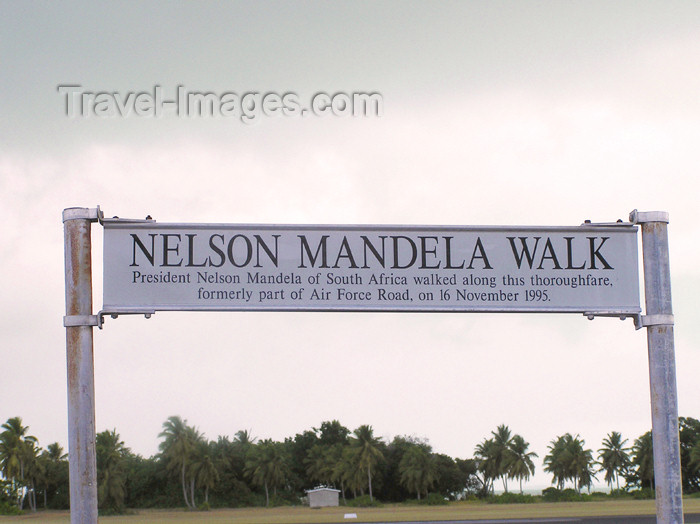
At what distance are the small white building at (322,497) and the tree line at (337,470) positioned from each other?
249 cm

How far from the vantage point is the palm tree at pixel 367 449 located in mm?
82188

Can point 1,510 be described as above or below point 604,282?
below

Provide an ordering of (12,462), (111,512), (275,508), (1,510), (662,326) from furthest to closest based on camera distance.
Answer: (12,462) → (275,508) → (1,510) → (111,512) → (662,326)

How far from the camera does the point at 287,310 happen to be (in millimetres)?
7656

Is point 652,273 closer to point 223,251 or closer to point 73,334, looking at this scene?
point 223,251

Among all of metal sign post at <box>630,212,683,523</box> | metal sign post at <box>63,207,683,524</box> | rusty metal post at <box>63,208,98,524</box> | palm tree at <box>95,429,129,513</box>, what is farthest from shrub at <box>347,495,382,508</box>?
rusty metal post at <box>63,208,98,524</box>

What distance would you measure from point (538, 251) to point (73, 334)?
4.31 m

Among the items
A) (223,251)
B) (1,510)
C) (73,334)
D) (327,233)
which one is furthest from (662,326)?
(1,510)

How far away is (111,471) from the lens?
48250 mm

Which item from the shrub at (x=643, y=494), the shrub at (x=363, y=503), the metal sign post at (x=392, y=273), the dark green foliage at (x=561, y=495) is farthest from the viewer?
the dark green foliage at (x=561, y=495)

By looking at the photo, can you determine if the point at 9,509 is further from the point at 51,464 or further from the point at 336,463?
the point at 336,463

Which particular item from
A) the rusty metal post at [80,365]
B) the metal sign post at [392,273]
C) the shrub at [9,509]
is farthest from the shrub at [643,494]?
the rusty metal post at [80,365]

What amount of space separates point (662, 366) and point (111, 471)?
1773 inches

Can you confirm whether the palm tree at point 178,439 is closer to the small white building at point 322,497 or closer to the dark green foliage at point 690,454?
the small white building at point 322,497
